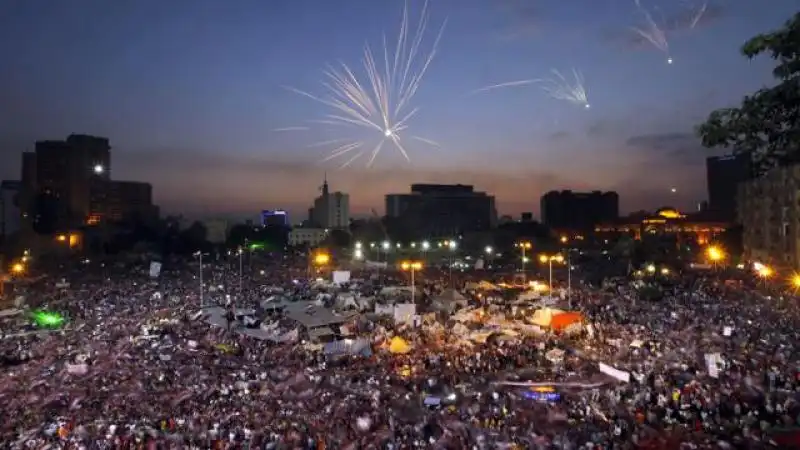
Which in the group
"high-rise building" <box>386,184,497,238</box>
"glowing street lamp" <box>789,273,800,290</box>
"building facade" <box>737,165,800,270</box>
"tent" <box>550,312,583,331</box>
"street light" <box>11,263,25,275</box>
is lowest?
"tent" <box>550,312,583,331</box>

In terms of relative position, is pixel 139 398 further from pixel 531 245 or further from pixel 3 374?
pixel 531 245

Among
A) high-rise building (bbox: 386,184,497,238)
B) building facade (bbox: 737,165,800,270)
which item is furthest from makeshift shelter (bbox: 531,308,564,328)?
high-rise building (bbox: 386,184,497,238)

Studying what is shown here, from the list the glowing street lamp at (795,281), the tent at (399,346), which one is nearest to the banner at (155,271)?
the tent at (399,346)

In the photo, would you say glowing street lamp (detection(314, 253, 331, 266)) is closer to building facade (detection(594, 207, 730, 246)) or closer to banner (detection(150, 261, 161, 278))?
banner (detection(150, 261, 161, 278))

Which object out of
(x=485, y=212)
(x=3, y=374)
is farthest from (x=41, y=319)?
(x=485, y=212)

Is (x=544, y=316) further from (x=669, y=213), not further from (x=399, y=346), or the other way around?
(x=669, y=213)
